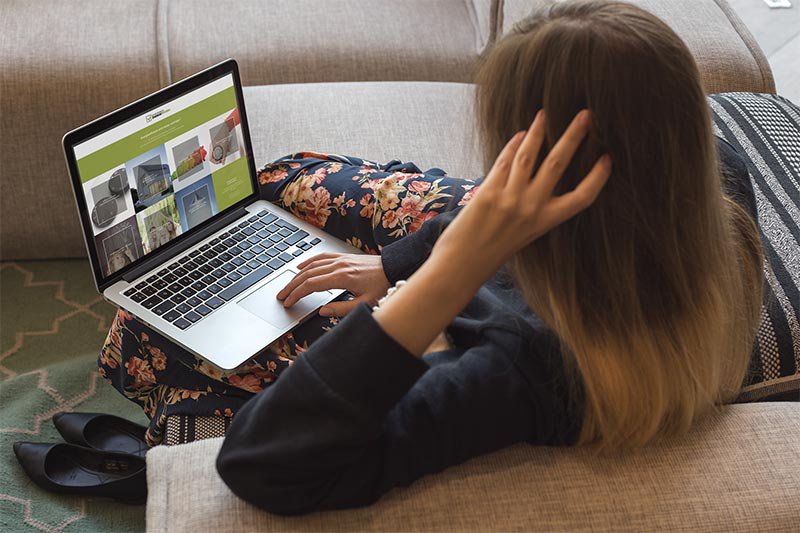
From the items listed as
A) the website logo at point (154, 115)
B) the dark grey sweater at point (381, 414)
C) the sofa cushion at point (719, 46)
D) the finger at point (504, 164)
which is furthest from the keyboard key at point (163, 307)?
the sofa cushion at point (719, 46)

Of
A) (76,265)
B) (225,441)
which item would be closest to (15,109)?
(76,265)

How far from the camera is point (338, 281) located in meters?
1.18

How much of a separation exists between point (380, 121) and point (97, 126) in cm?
64

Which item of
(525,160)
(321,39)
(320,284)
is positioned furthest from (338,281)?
(321,39)

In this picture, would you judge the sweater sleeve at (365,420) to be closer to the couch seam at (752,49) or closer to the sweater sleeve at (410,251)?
the sweater sleeve at (410,251)

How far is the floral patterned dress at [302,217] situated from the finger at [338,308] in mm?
18

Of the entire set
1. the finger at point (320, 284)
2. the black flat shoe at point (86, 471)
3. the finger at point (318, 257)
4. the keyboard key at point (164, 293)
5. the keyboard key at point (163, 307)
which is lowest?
the black flat shoe at point (86, 471)

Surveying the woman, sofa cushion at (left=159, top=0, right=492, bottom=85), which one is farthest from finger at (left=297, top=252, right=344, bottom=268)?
sofa cushion at (left=159, top=0, right=492, bottom=85)

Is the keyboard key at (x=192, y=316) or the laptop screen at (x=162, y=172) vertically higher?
the laptop screen at (x=162, y=172)

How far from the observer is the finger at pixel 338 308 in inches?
45.6

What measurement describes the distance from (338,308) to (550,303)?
39cm

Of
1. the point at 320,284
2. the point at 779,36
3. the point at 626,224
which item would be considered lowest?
the point at 779,36

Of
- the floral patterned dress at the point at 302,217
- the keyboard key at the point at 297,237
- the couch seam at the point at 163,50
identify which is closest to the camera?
the floral patterned dress at the point at 302,217

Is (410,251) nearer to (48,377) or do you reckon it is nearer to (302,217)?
(302,217)
